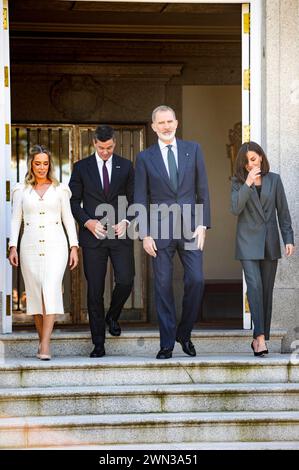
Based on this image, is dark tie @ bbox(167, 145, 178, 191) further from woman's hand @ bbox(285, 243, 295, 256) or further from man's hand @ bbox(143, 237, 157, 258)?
woman's hand @ bbox(285, 243, 295, 256)

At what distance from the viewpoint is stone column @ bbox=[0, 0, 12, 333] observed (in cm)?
1084

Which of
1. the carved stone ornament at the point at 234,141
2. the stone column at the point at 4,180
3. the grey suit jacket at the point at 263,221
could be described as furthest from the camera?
the carved stone ornament at the point at 234,141

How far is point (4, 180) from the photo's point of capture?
10.9 m

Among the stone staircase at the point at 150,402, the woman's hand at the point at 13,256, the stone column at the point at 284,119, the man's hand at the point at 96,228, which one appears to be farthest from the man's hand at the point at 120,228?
the stone column at the point at 284,119

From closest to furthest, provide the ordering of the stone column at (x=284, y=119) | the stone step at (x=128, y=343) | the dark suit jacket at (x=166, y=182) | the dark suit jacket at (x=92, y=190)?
the dark suit jacket at (x=166, y=182) < the dark suit jacket at (x=92, y=190) < the stone step at (x=128, y=343) < the stone column at (x=284, y=119)

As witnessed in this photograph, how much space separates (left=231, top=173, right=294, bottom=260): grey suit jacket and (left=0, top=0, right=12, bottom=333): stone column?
1.95 metres

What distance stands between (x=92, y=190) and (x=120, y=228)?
0.43m

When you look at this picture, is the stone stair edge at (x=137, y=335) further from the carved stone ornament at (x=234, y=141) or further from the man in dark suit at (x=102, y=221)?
the carved stone ornament at (x=234, y=141)

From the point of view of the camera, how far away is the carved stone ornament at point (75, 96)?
14.9 metres

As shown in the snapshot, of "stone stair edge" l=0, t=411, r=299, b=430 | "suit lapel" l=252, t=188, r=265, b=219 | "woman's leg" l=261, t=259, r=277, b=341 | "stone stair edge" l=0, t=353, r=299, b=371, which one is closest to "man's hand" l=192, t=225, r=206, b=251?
"suit lapel" l=252, t=188, r=265, b=219

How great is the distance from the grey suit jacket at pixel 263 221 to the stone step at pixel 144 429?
142cm

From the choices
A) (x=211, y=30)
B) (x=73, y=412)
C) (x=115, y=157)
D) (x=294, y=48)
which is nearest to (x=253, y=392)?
(x=73, y=412)

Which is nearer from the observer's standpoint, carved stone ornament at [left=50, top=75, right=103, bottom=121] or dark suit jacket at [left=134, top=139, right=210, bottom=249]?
dark suit jacket at [left=134, top=139, right=210, bottom=249]

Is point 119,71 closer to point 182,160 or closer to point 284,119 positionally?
point 284,119
